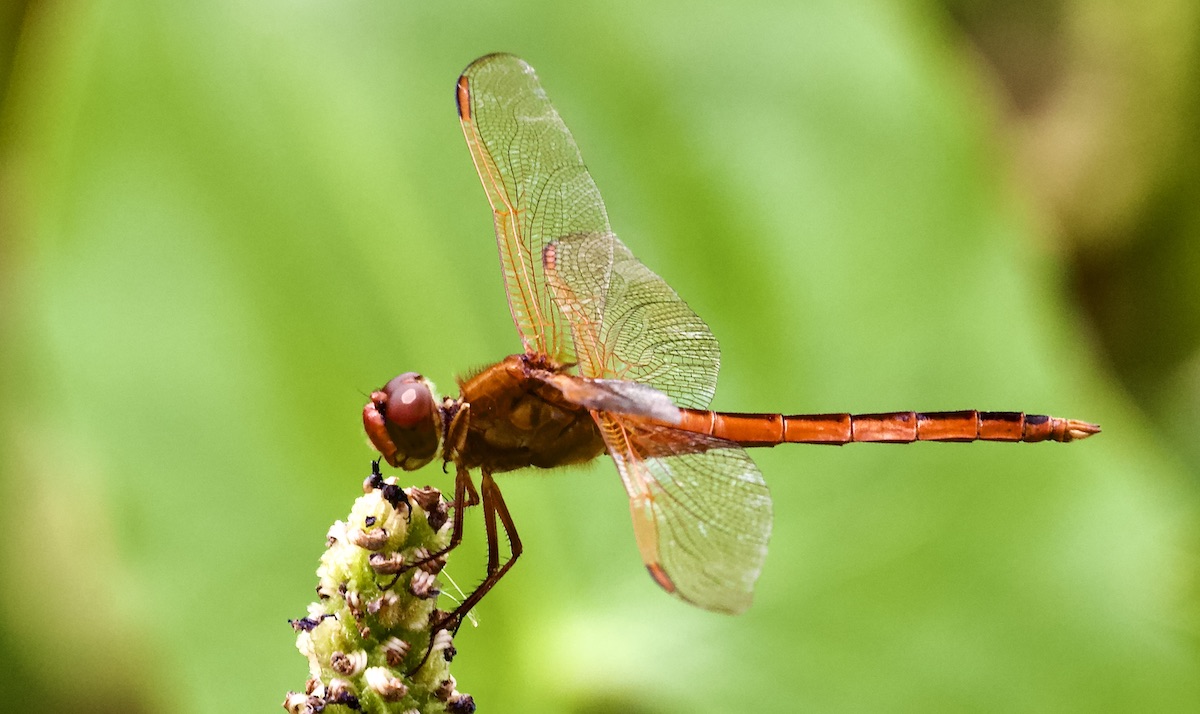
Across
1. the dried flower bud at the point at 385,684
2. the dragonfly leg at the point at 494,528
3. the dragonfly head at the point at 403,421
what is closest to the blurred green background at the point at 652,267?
the dragonfly leg at the point at 494,528

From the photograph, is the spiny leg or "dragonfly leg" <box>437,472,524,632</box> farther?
"dragonfly leg" <box>437,472,524,632</box>

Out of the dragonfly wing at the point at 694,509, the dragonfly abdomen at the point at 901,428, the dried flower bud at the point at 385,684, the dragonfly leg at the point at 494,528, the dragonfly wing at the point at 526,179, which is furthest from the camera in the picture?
the dragonfly abdomen at the point at 901,428

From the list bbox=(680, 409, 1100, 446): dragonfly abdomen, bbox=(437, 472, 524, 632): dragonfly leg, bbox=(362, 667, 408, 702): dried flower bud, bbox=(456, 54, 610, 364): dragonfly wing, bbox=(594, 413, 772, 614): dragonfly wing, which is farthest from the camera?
bbox=(680, 409, 1100, 446): dragonfly abdomen

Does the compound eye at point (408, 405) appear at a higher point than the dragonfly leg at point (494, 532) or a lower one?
higher

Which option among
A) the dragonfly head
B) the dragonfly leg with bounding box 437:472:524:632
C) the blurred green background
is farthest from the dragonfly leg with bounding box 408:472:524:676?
the blurred green background

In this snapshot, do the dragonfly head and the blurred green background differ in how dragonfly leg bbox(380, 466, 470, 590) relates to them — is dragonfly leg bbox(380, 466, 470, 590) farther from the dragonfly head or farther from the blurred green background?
the blurred green background

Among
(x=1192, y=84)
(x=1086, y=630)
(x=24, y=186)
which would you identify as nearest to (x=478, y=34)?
(x=24, y=186)

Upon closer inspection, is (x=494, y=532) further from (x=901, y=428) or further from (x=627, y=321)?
(x=901, y=428)

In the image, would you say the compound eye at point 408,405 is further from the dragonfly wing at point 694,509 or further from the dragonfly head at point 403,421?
the dragonfly wing at point 694,509
